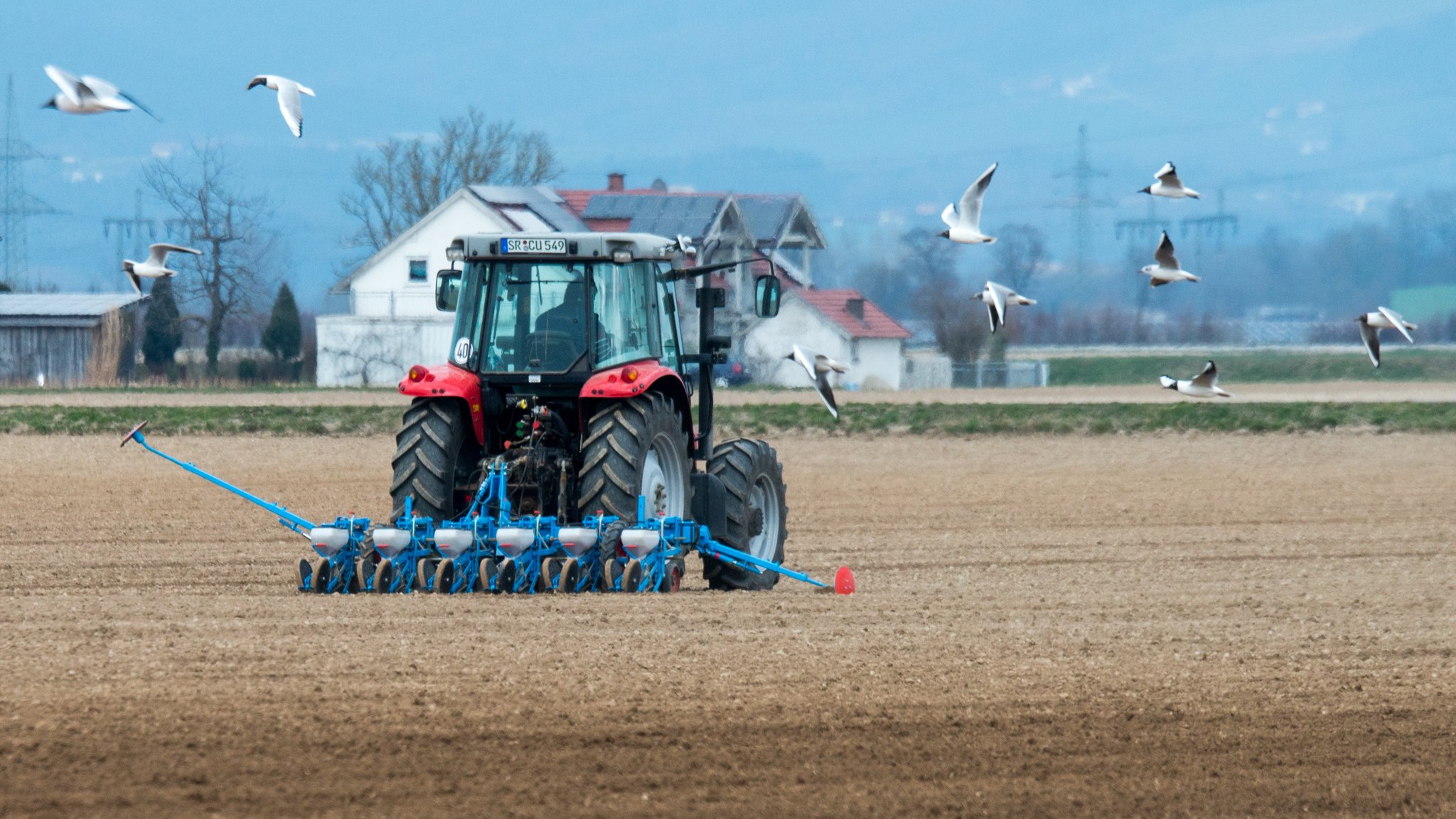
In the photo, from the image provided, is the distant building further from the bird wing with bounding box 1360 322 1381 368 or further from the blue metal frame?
the blue metal frame

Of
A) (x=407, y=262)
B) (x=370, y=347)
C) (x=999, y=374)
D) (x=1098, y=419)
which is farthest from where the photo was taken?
(x=999, y=374)

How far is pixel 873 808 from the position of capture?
645cm

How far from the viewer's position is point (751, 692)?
26.1ft

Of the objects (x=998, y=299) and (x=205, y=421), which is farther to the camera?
(x=205, y=421)

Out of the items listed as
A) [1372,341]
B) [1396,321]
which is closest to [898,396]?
[1372,341]

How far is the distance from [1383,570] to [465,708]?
356 inches

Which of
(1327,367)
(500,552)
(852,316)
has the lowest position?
(500,552)

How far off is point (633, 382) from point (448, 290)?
5.78 feet

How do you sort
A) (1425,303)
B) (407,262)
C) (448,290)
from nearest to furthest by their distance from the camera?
(448,290) → (407,262) → (1425,303)

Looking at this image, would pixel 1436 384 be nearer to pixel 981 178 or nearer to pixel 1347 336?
pixel 1347 336

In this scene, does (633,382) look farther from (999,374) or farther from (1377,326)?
(999,374)

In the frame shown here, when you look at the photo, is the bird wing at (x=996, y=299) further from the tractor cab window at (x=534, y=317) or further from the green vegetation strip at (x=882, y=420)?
the green vegetation strip at (x=882, y=420)

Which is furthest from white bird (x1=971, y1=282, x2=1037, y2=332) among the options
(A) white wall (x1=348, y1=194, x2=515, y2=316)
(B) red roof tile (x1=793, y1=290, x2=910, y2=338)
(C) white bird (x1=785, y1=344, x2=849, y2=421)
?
(A) white wall (x1=348, y1=194, x2=515, y2=316)

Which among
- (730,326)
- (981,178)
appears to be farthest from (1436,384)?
(981,178)
